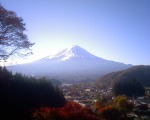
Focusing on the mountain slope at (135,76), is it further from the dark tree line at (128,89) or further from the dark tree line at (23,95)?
the dark tree line at (23,95)

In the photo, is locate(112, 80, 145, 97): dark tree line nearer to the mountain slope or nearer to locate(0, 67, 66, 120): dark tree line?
the mountain slope

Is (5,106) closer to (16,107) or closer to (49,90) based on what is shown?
(16,107)

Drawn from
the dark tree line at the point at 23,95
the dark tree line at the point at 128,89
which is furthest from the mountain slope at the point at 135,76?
the dark tree line at the point at 23,95

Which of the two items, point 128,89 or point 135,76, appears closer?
point 128,89

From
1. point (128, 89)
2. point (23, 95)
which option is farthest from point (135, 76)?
point (23, 95)

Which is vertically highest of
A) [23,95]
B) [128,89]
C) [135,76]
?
[135,76]

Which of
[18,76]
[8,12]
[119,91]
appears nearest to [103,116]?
[18,76]

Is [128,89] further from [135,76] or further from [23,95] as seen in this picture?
[23,95]

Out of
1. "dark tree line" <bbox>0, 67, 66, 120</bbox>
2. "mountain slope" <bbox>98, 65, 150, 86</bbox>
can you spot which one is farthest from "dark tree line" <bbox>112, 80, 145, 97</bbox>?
"dark tree line" <bbox>0, 67, 66, 120</bbox>

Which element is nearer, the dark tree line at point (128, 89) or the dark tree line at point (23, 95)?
the dark tree line at point (23, 95)
